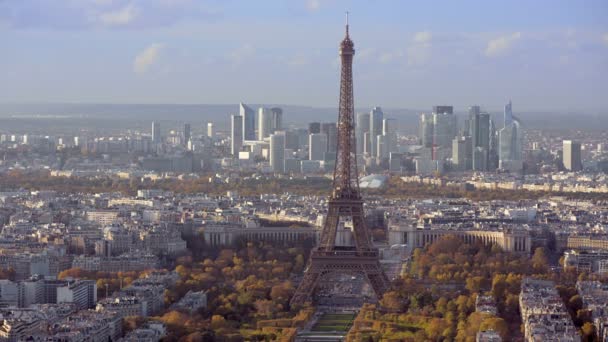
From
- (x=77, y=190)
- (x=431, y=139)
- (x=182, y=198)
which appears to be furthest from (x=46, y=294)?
(x=431, y=139)

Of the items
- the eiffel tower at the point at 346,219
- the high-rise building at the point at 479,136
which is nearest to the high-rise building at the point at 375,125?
the high-rise building at the point at 479,136

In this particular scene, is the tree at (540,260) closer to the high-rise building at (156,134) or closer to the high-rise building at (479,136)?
the high-rise building at (479,136)

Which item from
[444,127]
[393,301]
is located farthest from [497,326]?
[444,127]

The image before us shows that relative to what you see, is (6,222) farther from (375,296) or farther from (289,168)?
(289,168)

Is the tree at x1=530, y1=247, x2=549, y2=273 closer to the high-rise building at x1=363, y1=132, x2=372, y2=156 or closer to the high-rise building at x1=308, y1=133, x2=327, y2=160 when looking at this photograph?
the high-rise building at x1=308, y1=133, x2=327, y2=160

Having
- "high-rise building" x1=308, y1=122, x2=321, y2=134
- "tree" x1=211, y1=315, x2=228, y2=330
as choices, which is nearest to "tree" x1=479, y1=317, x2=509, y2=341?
"tree" x1=211, y1=315, x2=228, y2=330

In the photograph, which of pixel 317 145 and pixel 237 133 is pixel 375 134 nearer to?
pixel 317 145
